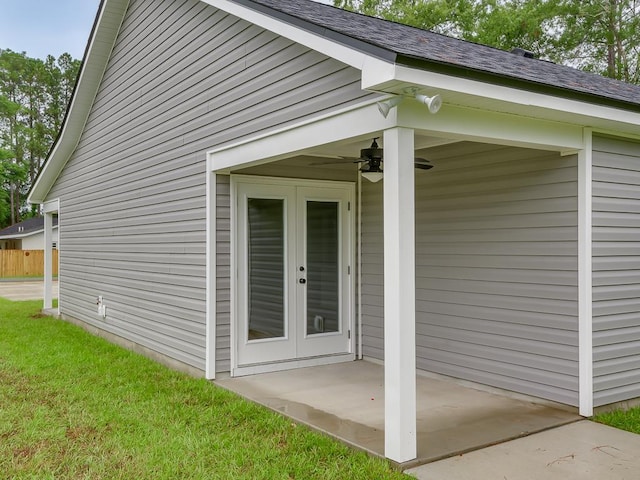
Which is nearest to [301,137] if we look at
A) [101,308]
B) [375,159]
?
[375,159]

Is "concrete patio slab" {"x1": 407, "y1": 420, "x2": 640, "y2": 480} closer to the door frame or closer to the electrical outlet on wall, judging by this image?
the door frame

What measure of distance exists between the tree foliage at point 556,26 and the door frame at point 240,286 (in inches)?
557

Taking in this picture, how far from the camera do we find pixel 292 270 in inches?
251

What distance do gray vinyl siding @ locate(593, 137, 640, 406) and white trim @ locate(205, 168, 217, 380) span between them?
353 centimetres

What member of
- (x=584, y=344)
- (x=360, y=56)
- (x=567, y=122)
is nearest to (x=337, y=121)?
(x=360, y=56)

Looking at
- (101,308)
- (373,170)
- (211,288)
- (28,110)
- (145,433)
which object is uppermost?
(28,110)

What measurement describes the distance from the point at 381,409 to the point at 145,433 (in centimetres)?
187

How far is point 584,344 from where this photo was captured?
4.52 metres

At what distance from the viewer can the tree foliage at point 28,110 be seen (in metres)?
35.7

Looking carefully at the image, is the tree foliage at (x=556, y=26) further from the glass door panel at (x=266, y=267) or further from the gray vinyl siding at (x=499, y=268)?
the glass door panel at (x=266, y=267)

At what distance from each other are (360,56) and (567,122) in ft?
6.15

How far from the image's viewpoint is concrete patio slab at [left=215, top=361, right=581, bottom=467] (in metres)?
4.00

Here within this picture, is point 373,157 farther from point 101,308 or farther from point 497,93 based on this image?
point 101,308

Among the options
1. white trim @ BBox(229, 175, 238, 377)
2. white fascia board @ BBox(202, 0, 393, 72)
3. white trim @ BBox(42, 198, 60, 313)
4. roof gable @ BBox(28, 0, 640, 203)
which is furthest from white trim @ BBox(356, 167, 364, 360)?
white trim @ BBox(42, 198, 60, 313)
